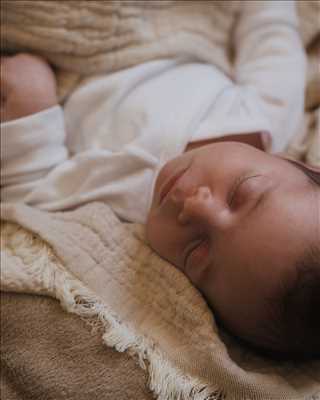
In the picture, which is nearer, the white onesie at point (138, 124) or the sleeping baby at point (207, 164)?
the sleeping baby at point (207, 164)

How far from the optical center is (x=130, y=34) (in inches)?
38.0

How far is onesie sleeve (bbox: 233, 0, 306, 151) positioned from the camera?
3.27 ft

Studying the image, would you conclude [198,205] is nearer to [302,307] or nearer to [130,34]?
[302,307]

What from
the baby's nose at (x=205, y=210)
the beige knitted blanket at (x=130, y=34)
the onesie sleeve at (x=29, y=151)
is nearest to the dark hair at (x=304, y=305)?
the baby's nose at (x=205, y=210)

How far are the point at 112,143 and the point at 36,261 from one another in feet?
1.00

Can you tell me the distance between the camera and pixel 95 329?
29.8 inches

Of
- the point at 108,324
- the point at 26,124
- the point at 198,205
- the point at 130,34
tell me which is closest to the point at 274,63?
the point at 130,34

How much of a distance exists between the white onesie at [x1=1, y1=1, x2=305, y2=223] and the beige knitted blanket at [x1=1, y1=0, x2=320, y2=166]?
31 mm

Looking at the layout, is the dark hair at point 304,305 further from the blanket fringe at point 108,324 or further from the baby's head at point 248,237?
the blanket fringe at point 108,324

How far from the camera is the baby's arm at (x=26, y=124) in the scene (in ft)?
3.02

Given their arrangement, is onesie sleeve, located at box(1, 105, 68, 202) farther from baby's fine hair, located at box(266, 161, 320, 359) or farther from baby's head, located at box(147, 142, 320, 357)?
baby's fine hair, located at box(266, 161, 320, 359)

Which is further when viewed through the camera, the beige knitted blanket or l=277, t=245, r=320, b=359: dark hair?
the beige knitted blanket

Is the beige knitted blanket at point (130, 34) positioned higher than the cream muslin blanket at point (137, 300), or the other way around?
the beige knitted blanket at point (130, 34)

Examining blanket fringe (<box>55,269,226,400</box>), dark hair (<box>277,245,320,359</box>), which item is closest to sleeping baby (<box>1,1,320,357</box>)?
dark hair (<box>277,245,320,359</box>)
